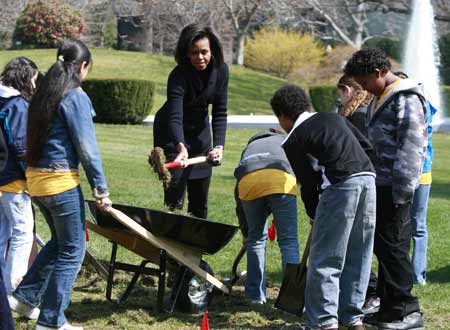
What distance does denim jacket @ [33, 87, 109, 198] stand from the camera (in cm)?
491

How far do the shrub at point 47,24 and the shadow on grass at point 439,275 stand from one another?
2739 centimetres

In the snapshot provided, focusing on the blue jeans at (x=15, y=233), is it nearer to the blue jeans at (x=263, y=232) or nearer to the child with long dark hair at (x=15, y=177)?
the child with long dark hair at (x=15, y=177)

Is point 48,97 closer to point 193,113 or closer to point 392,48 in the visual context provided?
point 193,113

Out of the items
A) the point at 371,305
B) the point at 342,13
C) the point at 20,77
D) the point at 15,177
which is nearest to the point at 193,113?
the point at 20,77

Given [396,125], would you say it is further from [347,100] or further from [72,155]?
[72,155]

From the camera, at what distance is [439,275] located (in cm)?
732

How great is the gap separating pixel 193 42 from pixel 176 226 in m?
1.40

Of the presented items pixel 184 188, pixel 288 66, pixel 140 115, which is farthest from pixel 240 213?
pixel 288 66

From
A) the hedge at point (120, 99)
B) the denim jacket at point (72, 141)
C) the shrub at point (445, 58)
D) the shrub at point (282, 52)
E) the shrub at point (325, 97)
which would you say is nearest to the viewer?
the denim jacket at point (72, 141)

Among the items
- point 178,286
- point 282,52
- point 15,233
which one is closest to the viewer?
point 178,286

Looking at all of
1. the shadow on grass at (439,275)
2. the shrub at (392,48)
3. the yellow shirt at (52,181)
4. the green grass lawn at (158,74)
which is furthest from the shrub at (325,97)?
the yellow shirt at (52,181)

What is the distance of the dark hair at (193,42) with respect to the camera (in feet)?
20.0

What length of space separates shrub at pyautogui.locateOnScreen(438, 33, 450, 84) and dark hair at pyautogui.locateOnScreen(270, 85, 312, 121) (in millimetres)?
31102

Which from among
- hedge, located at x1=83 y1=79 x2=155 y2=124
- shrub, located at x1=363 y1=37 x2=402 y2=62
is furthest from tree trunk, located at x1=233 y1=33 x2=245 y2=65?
hedge, located at x1=83 y1=79 x2=155 y2=124
